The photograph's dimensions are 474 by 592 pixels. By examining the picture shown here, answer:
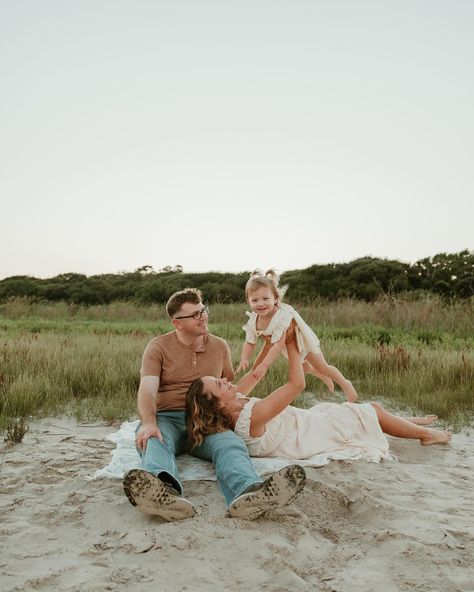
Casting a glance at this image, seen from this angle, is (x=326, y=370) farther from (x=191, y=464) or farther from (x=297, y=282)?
(x=297, y=282)

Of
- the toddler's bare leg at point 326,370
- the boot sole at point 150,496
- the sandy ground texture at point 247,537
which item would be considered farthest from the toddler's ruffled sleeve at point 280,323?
the boot sole at point 150,496

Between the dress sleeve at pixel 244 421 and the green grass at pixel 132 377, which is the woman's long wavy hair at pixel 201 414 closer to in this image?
the dress sleeve at pixel 244 421

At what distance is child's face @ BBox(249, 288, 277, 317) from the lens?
569 centimetres

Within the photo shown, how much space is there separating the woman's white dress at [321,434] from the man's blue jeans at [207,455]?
329mm

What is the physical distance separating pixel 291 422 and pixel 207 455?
Result: 2.81 ft

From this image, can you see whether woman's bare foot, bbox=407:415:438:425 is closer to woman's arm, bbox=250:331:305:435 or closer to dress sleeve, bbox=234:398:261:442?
woman's arm, bbox=250:331:305:435

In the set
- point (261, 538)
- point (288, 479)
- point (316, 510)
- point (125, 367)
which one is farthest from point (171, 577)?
point (125, 367)

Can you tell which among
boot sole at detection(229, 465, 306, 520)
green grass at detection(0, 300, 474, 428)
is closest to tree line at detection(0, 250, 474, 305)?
green grass at detection(0, 300, 474, 428)

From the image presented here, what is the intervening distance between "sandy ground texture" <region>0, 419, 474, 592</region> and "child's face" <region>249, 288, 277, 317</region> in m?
1.55

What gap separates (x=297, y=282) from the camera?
2905 cm

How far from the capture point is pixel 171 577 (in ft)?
10.1

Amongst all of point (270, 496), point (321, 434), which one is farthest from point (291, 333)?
point (270, 496)

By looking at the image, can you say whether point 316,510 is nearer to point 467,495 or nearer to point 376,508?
point 376,508

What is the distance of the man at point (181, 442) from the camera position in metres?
3.72
